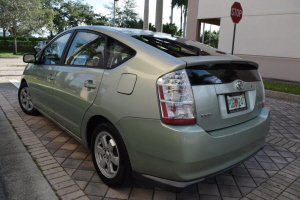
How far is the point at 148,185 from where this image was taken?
2.67 metres

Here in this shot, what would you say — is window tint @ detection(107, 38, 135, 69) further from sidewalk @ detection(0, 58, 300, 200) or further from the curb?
the curb

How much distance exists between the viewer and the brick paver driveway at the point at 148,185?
2.52m

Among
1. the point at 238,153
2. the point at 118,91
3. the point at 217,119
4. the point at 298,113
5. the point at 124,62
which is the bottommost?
the point at 298,113

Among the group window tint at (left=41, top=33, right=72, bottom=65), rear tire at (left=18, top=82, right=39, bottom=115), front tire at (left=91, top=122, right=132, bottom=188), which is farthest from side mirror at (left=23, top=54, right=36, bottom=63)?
front tire at (left=91, top=122, right=132, bottom=188)

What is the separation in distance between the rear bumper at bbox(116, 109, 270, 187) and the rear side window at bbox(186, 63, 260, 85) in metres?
0.41

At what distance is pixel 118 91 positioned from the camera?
226 cm

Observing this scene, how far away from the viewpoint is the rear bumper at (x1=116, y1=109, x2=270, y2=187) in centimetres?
194

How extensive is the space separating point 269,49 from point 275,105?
259 inches

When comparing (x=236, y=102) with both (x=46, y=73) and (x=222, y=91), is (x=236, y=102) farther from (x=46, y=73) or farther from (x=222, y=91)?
(x=46, y=73)

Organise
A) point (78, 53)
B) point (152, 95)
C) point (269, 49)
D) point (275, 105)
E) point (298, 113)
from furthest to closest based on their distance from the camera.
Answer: point (269, 49)
point (275, 105)
point (298, 113)
point (78, 53)
point (152, 95)

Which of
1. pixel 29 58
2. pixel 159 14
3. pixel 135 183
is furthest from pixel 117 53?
pixel 159 14

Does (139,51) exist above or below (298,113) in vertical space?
above

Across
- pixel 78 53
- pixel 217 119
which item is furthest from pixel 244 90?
pixel 78 53

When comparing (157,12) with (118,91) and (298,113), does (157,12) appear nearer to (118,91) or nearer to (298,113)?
(298,113)
